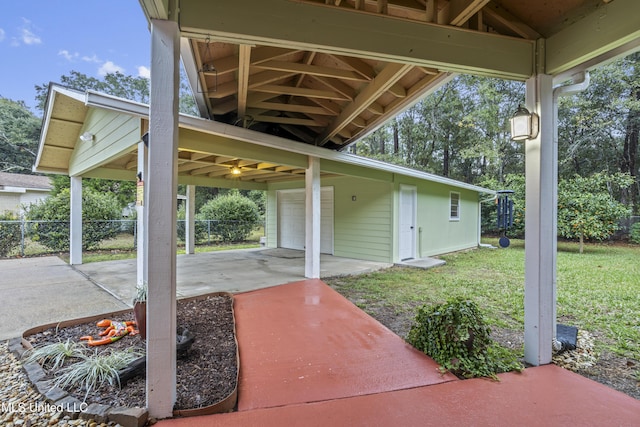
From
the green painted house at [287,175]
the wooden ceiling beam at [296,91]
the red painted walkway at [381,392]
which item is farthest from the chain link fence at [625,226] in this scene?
the wooden ceiling beam at [296,91]

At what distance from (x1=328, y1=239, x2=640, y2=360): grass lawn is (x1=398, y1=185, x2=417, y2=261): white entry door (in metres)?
1.06

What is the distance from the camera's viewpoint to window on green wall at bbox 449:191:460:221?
10.6 metres

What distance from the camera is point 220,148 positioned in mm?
4406

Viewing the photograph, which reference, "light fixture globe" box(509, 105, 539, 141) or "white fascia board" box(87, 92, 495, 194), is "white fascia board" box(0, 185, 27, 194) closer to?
"white fascia board" box(87, 92, 495, 194)

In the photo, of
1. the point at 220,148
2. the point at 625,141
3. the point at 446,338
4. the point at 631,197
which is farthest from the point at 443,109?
the point at 446,338

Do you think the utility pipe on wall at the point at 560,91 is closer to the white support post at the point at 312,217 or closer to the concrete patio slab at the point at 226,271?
the white support post at the point at 312,217

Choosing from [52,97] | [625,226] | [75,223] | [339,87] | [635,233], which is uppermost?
[52,97]

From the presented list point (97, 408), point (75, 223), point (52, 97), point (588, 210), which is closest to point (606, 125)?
point (588, 210)

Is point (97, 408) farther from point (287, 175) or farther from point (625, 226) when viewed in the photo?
point (625, 226)

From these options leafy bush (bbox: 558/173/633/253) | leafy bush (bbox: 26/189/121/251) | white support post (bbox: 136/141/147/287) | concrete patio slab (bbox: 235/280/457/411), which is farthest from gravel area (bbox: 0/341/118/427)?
leafy bush (bbox: 558/173/633/253)

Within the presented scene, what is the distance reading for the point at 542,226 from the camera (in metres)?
2.46

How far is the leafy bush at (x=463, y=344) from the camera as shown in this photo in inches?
93.1

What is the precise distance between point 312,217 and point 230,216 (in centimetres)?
837

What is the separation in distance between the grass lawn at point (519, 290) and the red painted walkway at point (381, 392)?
1305 mm
